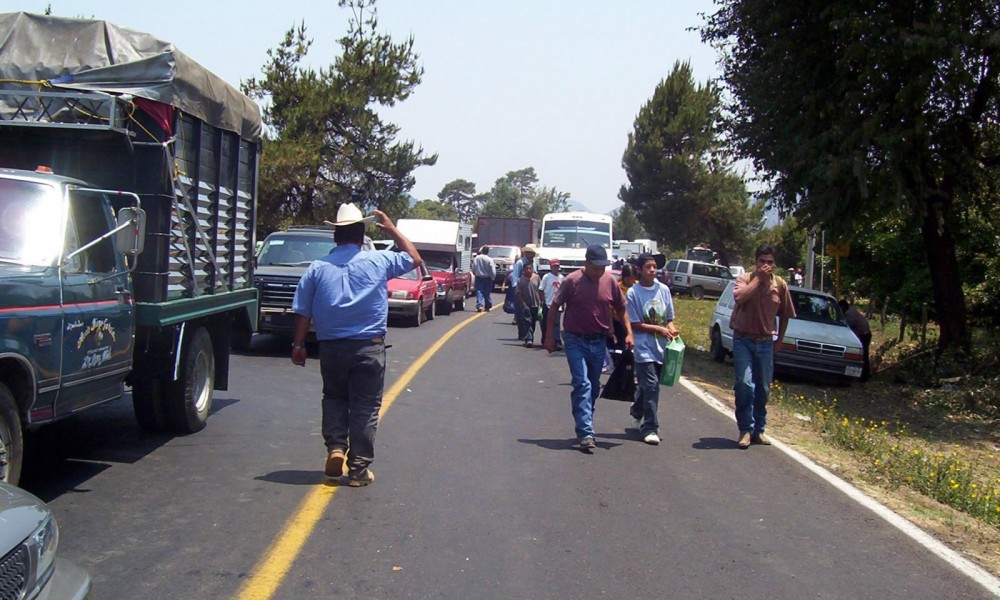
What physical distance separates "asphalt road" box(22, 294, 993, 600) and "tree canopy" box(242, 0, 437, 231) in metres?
27.5

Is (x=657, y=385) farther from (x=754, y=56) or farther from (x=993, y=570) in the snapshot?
(x=754, y=56)

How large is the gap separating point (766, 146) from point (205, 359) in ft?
36.5

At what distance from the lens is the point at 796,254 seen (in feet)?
181

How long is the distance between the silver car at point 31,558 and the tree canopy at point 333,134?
3262cm

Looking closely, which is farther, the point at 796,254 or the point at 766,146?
the point at 796,254

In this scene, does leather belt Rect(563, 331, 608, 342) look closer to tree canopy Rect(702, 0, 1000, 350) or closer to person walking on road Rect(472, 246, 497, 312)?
tree canopy Rect(702, 0, 1000, 350)

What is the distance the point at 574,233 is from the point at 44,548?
3279 cm

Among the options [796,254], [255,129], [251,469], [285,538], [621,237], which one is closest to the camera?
[285,538]

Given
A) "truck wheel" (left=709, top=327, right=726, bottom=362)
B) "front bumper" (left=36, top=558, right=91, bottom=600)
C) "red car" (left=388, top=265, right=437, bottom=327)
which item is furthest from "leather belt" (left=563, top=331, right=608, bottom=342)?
"red car" (left=388, top=265, right=437, bottom=327)

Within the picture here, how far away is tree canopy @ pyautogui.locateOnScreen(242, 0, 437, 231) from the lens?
36472mm

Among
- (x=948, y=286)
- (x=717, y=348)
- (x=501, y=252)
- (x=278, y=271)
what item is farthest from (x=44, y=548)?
(x=501, y=252)

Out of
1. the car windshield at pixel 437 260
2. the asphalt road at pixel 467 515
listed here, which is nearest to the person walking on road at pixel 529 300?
the car windshield at pixel 437 260

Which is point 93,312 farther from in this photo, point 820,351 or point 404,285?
Result: point 404,285

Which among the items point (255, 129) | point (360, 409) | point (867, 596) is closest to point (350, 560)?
point (360, 409)
